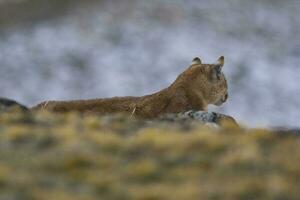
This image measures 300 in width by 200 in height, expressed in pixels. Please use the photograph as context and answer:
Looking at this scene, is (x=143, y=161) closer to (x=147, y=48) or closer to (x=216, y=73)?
(x=216, y=73)

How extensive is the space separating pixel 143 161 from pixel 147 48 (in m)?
46.0

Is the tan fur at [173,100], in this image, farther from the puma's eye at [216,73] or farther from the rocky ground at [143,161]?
the rocky ground at [143,161]

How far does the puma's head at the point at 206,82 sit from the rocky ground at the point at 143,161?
262 inches

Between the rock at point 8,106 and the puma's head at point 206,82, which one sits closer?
the rock at point 8,106

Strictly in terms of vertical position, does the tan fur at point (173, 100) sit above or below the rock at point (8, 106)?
above

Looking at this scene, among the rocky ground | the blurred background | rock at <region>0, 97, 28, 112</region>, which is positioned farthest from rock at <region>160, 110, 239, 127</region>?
the blurred background

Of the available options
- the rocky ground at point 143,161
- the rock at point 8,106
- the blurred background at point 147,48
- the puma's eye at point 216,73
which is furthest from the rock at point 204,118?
the blurred background at point 147,48

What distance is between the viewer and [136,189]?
12461mm

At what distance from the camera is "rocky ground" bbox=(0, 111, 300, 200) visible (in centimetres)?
1231

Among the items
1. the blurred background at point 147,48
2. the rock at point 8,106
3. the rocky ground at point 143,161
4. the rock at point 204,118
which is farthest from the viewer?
the blurred background at point 147,48

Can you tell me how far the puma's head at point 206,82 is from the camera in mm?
22953

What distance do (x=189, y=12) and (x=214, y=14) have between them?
1537 mm

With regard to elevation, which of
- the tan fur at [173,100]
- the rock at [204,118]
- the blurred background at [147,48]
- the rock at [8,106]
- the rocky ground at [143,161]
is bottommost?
the rocky ground at [143,161]

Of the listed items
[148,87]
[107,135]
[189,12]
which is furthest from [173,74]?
[107,135]
